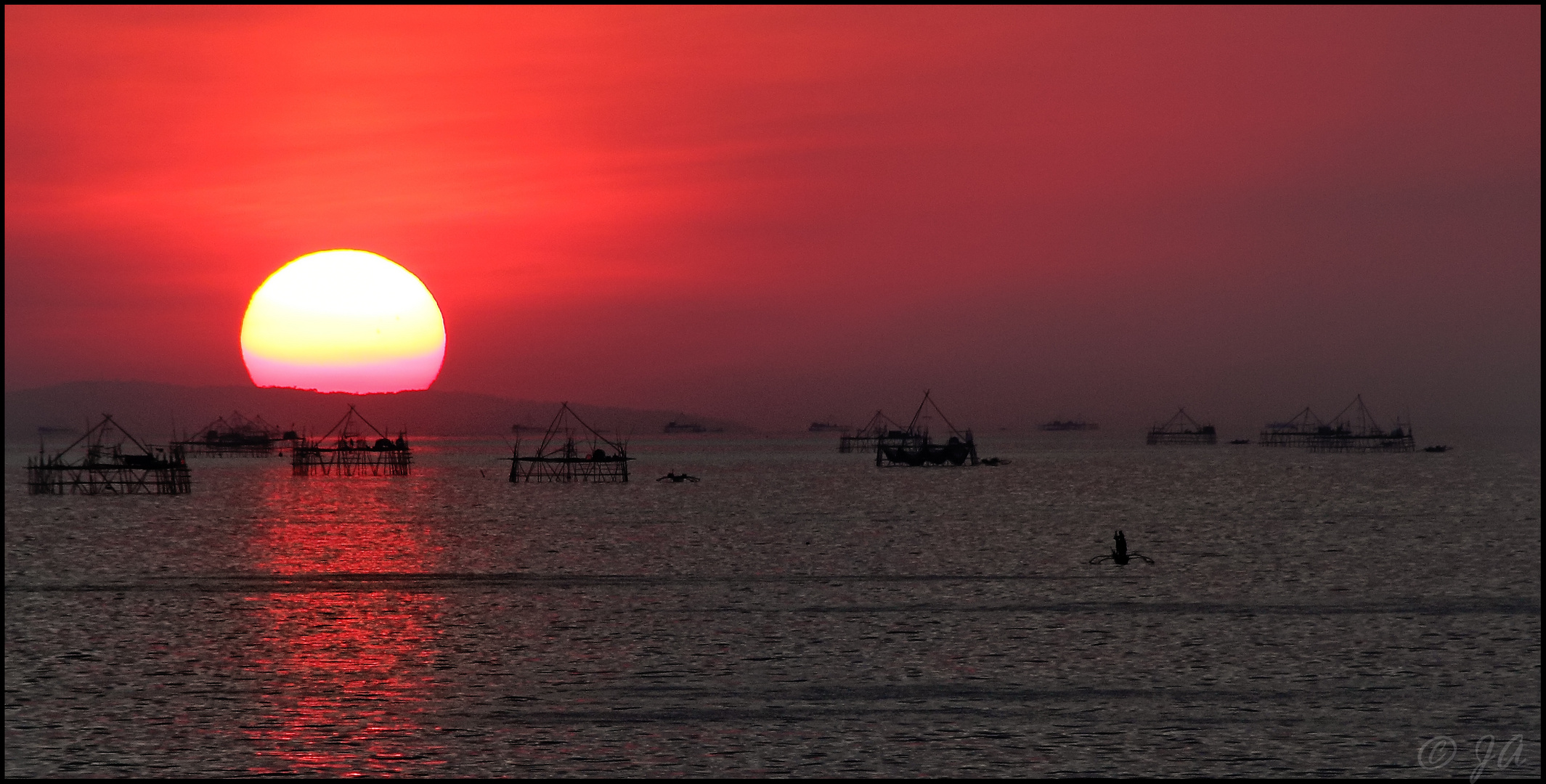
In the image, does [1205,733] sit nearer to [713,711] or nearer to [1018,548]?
[713,711]

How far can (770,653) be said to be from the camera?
3919 centimetres

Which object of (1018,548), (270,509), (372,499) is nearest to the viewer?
(1018,548)

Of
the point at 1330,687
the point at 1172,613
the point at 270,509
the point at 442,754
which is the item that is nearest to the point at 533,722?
the point at 442,754

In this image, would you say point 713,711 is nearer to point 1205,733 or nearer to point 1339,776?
point 1205,733

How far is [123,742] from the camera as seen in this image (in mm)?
28594

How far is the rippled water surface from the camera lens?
90.6ft

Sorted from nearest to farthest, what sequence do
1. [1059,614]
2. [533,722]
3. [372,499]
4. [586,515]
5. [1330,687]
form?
[533,722] < [1330,687] < [1059,614] < [586,515] < [372,499]

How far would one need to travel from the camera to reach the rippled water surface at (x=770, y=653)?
90.6 feet

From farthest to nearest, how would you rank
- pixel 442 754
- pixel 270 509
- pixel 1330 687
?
pixel 270 509 → pixel 1330 687 → pixel 442 754

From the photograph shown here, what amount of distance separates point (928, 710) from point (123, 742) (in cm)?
1600

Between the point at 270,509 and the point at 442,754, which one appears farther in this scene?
the point at 270,509

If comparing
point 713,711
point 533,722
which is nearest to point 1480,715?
point 713,711

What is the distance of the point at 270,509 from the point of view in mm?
118688

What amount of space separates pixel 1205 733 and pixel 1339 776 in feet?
11.8
